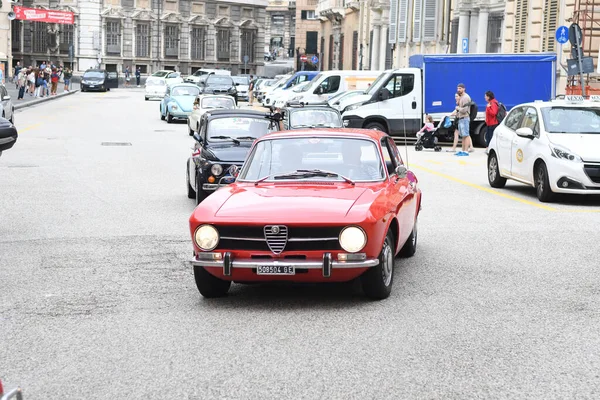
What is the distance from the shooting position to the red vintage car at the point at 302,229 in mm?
7945

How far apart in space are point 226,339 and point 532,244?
205 inches

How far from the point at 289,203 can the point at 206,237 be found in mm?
694

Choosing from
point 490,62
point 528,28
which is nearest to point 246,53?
point 528,28

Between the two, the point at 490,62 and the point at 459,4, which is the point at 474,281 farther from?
the point at 459,4

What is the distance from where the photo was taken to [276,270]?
25.9 ft

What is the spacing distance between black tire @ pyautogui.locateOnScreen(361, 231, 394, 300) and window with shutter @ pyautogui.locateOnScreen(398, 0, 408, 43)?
49.9 metres

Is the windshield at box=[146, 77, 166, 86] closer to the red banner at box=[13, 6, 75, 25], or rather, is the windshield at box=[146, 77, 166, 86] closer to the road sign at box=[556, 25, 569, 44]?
the red banner at box=[13, 6, 75, 25]

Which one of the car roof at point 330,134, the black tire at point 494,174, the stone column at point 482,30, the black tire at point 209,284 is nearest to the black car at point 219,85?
the stone column at point 482,30

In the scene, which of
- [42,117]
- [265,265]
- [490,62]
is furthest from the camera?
[42,117]

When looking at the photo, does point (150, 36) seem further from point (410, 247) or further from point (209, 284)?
point (209, 284)

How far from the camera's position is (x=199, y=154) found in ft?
50.1

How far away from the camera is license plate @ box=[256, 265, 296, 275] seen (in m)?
7.89

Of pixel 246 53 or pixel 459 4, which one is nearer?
pixel 459 4

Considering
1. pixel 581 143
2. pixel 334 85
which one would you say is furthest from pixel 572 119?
pixel 334 85
